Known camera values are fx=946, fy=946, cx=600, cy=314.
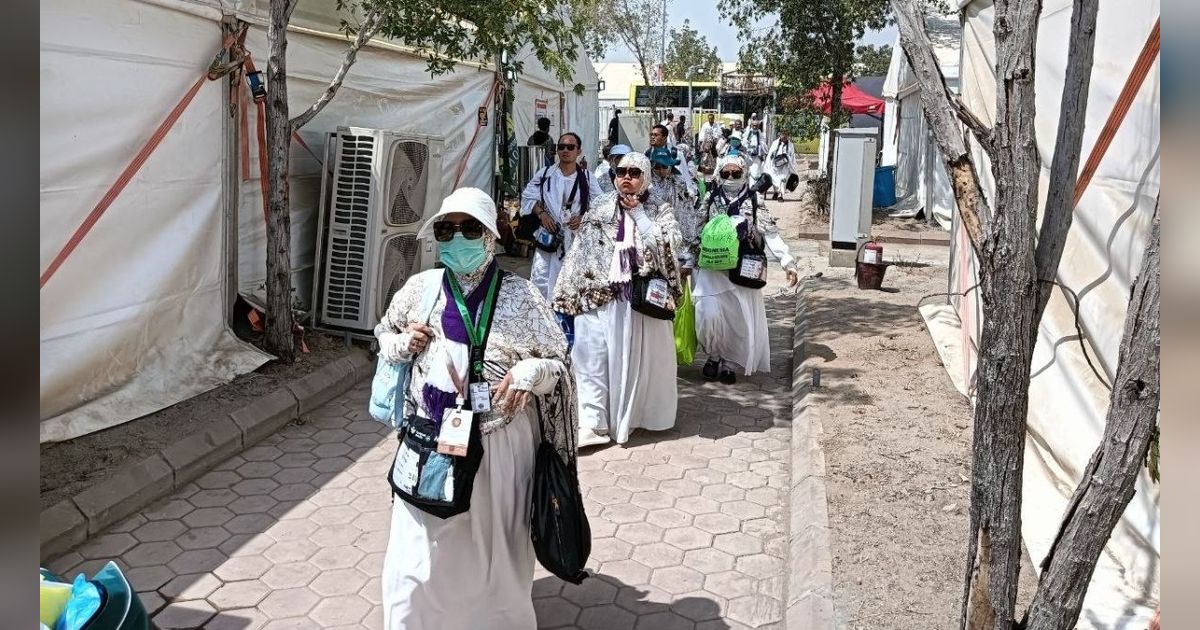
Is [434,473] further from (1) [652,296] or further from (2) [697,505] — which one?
(1) [652,296]

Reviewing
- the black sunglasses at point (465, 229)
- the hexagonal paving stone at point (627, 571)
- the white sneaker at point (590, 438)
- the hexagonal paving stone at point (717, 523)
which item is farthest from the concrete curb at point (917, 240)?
the black sunglasses at point (465, 229)

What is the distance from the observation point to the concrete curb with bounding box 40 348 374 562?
15.3 ft

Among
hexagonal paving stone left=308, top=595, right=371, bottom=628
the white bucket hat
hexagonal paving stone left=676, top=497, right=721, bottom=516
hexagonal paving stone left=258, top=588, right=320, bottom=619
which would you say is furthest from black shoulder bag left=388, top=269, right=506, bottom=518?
hexagonal paving stone left=676, top=497, right=721, bottom=516

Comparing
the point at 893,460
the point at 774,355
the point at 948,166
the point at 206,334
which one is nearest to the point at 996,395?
the point at 948,166

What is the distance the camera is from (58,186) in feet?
18.0

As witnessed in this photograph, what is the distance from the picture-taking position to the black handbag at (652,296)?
6055mm

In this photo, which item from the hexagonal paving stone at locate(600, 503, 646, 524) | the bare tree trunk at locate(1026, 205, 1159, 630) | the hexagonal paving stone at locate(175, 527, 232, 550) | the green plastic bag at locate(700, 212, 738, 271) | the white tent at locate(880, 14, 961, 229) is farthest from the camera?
the white tent at locate(880, 14, 961, 229)

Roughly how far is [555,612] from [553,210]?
15.9 ft

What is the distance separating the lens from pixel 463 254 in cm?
349

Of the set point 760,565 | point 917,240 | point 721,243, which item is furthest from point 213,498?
point 917,240

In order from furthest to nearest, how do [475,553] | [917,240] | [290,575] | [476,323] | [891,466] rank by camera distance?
1. [917,240]
2. [891,466]
3. [290,575]
4. [475,553]
5. [476,323]

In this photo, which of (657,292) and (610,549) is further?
(657,292)

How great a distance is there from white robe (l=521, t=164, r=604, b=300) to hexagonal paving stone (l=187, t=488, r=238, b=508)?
356cm

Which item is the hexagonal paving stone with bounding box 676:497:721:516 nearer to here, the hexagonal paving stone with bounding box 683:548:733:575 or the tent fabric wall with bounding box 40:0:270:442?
the hexagonal paving stone with bounding box 683:548:733:575
